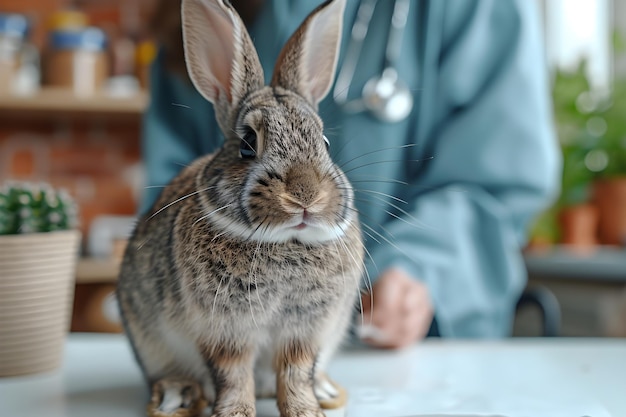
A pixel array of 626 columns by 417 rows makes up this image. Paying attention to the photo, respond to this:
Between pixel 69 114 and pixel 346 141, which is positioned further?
pixel 69 114

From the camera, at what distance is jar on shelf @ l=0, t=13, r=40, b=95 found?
163cm

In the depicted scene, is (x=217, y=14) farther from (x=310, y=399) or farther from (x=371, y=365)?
(x=371, y=365)

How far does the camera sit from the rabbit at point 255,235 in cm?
37

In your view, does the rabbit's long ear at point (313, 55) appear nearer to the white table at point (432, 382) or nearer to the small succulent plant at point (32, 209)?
the white table at point (432, 382)

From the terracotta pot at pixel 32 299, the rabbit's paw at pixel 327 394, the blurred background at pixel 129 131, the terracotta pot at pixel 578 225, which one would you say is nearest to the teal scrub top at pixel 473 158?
the terracotta pot at pixel 32 299

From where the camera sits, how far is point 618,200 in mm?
1729

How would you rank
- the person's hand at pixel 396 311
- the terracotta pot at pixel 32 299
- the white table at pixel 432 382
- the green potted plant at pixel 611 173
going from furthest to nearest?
the green potted plant at pixel 611 173 → the person's hand at pixel 396 311 → the terracotta pot at pixel 32 299 → the white table at pixel 432 382

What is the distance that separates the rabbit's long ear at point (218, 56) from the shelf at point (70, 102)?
4.18 ft

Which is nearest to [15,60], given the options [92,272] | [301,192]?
[92,272]

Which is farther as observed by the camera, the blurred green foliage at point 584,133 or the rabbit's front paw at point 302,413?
the blurred green foliage at point 584,133

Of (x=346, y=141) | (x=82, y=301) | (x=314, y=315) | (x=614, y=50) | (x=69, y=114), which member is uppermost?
(x=614, y=50)

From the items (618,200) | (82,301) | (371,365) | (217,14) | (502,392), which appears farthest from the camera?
(618,200)

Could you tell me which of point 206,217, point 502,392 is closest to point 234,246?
point 206,217

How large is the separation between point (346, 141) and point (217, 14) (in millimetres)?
121
